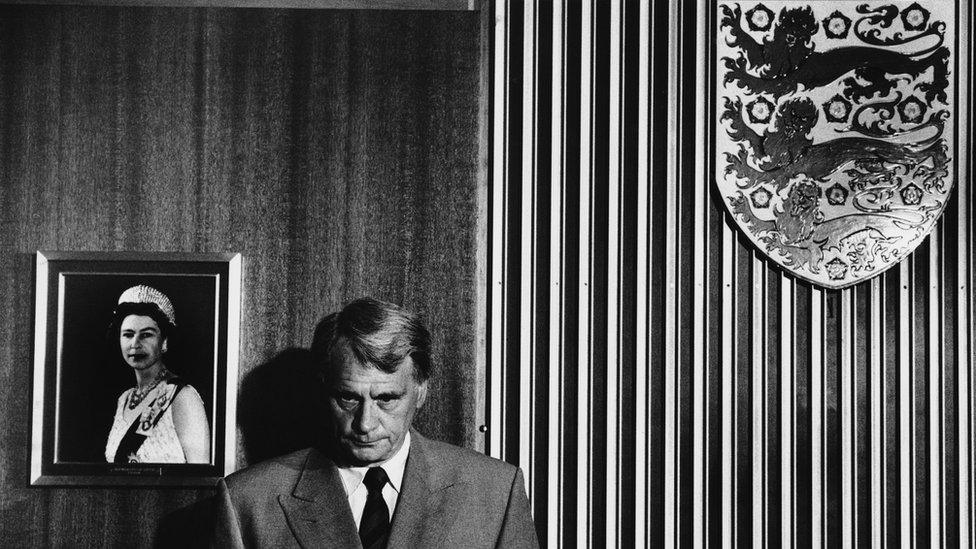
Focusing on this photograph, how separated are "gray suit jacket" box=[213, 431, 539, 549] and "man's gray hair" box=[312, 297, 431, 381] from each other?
26 centimetres

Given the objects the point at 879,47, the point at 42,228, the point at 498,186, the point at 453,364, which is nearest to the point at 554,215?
the point at 498,186

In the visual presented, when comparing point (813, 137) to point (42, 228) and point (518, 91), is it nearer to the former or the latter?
point (518, 91)

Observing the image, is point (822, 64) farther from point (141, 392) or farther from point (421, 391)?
point (141, 392)

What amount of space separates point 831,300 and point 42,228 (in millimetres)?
2626

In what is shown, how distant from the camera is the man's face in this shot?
6.62 feet

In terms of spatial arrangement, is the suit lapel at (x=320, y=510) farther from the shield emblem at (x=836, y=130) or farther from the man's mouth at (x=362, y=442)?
the shield emblem at (x=836, y=130)

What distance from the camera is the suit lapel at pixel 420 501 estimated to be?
6.56ft

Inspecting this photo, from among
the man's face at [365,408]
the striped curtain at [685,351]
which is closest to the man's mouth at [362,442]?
the man's face at [365,408]

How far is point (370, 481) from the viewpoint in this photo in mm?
2074

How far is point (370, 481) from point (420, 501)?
15 centimetres

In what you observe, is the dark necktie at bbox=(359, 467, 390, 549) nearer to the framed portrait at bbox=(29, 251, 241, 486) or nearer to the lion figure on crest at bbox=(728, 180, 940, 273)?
the framed portrait at bbox=(29, 251, 241, 486)

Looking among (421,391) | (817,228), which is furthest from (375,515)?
(817,228)

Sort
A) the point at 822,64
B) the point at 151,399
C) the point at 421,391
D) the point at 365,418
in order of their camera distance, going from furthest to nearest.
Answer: the point at 822,64 < the point at 151,399 < the point at 421,391 < the point at 365,418

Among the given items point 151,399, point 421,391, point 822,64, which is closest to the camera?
point 421,391
